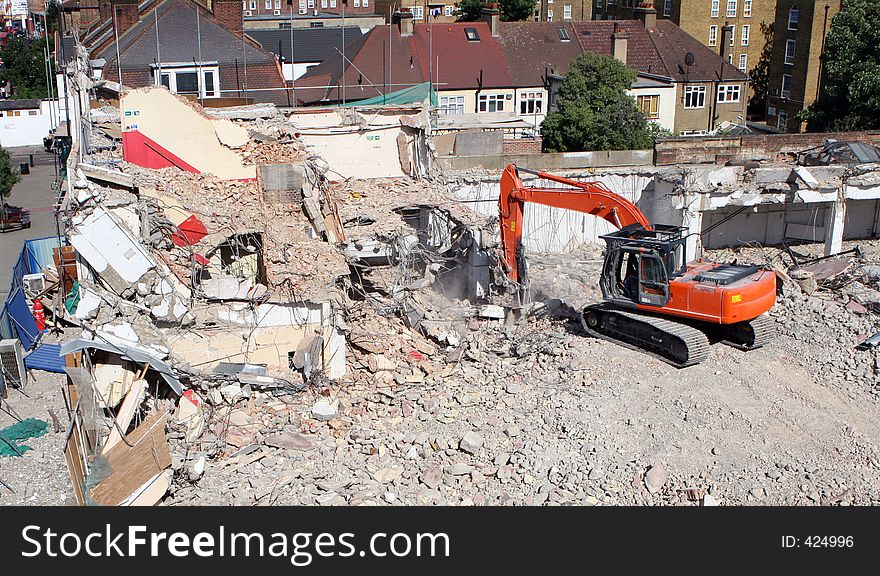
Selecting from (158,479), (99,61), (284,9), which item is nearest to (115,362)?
(158,479)

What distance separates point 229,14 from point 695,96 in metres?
18.2

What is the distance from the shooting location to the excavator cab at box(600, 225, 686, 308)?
1485 centimetres

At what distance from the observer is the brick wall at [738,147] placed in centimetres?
2575

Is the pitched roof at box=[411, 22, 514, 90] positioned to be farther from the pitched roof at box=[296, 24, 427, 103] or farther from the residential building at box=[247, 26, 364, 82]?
the residential building at box=[247, 26, 364, 82]

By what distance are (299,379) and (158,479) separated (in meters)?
3.23

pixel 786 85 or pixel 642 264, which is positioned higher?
pixel 786 85

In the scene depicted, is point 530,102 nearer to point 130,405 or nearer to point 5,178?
point 5,178

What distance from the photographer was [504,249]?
17750mm

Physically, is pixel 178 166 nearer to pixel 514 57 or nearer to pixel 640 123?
pixel 640 123

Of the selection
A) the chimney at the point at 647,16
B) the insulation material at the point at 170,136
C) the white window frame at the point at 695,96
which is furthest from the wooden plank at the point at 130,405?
the chimney at the point at 647,16

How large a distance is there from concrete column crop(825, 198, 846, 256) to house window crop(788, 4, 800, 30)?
1964cm

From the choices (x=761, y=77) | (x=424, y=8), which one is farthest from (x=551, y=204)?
(x=424, y=8)

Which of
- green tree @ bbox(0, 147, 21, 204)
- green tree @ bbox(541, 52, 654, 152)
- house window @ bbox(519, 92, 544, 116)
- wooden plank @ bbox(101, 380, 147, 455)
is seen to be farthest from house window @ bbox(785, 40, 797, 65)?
wooden plank @ bbox(101, 380, 147, 455)

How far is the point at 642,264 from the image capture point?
15.0 m
